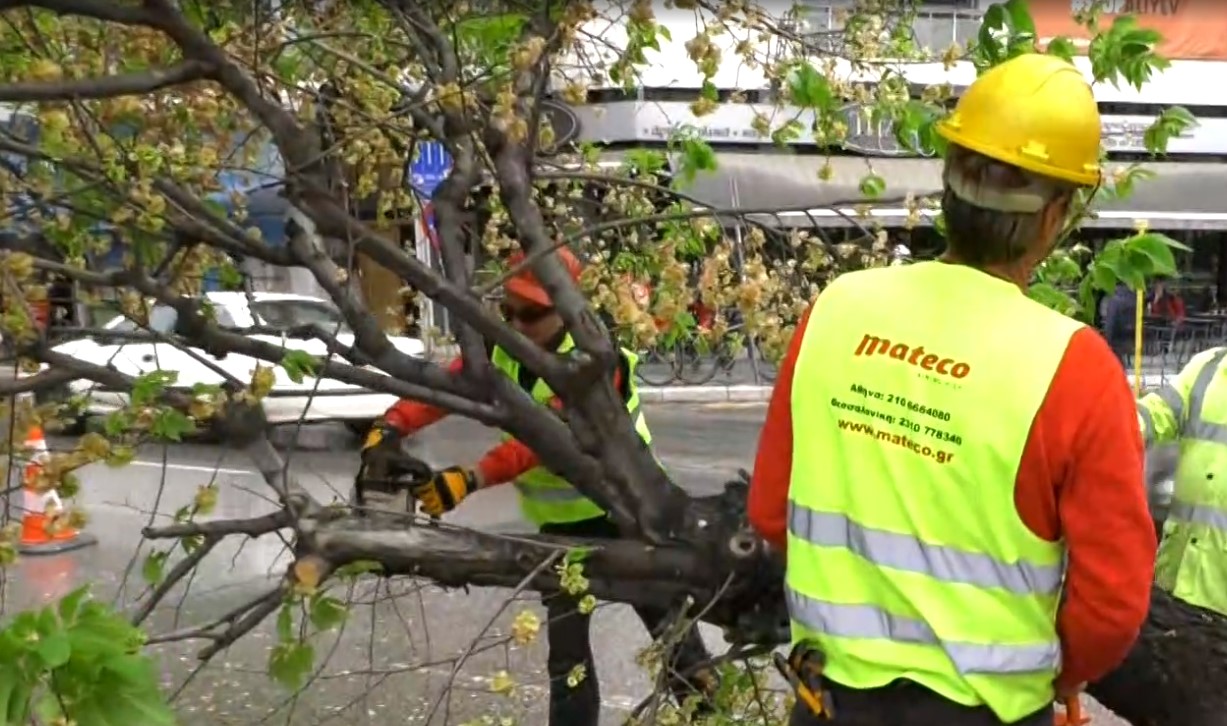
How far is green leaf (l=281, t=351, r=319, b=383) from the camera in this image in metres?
3.00

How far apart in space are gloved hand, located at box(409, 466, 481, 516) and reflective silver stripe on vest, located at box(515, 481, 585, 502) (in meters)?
0.29

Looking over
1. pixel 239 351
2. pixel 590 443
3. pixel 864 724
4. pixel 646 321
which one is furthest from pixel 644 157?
pixel 864 724

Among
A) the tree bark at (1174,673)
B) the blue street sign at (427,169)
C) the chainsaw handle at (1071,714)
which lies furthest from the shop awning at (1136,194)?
the chainsaw handle at (1071,714)

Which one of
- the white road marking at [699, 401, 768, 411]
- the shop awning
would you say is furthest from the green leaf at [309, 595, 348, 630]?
the white road marking at [699, 401, 768, 411]

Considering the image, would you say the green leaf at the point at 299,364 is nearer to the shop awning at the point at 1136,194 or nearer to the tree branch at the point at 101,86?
the tree branch at the point at 101,86

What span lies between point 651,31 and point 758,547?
1355 mm

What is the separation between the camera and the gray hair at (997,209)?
2.05 meters

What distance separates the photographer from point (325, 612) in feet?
9.52

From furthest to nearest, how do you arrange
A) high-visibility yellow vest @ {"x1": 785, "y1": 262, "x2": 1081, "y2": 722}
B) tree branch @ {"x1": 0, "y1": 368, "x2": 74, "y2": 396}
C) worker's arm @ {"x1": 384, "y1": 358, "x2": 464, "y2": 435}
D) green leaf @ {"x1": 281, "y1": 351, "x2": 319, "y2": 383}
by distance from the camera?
1. worker's arm @ {"x1": 384, "y1": 358, "x2": 464, "y2": 435}
2. green leaf @ {"x1": 281, "y1": 351, "x2": 319, "y2": 383}
3. tree branch @ {"x1": 0, "y1": 368, "x2": 74, "y2": 396}
4. high-visibility yellow vest @ {"x1": 785, "y1": 262, "x2": 1081, "y2": 722}

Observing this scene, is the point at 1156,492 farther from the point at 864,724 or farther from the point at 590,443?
the point at 864,724

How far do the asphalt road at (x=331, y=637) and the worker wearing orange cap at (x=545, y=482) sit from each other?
0.24 m

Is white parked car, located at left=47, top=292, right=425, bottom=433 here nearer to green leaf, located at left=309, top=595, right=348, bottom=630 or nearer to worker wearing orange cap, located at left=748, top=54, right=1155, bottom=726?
green leaf, located at left=309, top=595, right=348, bottom=630

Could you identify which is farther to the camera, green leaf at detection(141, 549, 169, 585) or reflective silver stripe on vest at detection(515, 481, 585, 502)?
reflective silver stripe on vest at detection(515, 481, 585, 502)

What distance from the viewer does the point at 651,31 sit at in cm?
354
